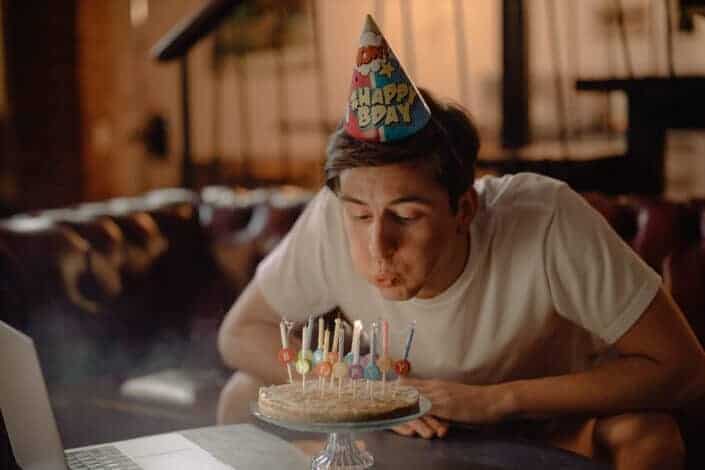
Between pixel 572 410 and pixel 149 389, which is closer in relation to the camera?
pixel 572 410

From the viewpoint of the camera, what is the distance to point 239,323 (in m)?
2.04

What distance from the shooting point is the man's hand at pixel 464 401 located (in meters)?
1.64

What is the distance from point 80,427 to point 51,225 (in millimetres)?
603

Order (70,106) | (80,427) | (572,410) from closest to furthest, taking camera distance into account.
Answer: (572,410)
(80,427)
(70,106)

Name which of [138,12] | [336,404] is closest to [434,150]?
[336,404]

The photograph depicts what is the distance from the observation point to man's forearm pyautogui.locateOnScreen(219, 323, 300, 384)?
6.44 ft

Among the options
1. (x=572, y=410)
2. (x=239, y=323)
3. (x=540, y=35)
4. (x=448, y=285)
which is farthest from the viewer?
(x=540, y=35)

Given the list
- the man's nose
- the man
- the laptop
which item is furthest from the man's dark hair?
the laptop

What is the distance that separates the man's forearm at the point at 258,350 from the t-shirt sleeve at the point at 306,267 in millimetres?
56

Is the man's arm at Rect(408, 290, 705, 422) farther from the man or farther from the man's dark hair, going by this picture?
the man's dark hair

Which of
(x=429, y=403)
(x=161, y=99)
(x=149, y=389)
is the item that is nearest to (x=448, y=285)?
(x=429, y=403)

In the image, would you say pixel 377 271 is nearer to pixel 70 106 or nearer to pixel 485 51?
pixel 485 51

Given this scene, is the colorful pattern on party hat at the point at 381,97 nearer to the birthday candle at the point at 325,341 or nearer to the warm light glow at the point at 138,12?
the birthday candle at the point at 325,341

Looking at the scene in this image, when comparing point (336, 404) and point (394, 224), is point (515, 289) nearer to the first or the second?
point (394, 224)
